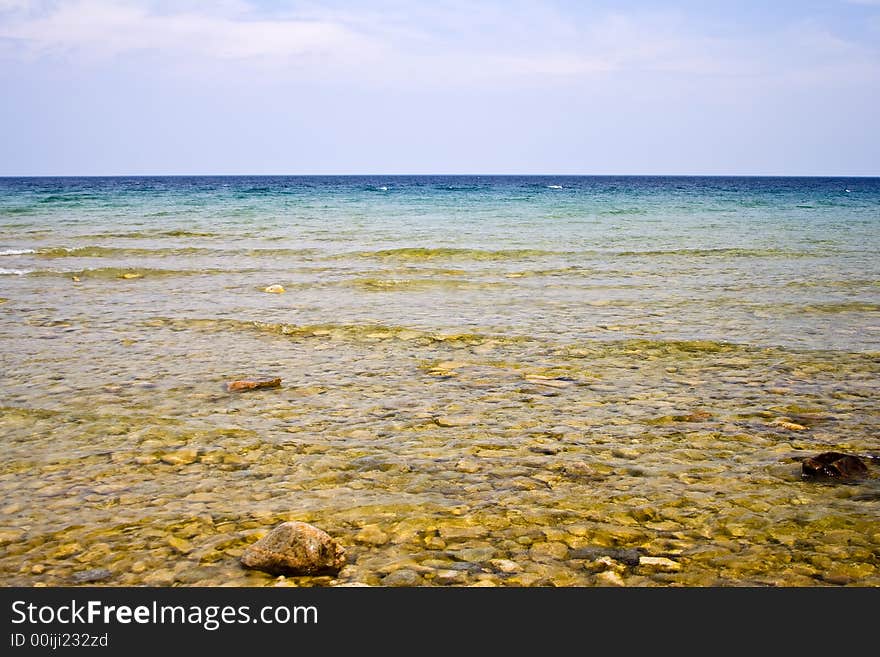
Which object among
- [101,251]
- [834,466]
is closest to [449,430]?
[834,466]

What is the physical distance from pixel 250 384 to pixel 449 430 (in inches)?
91.0

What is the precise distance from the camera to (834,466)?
200 inches

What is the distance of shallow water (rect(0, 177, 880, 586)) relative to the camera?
4113mm

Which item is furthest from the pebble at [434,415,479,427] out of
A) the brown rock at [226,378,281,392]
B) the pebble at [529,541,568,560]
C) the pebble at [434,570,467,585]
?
the pebble at [434,570,467,585]

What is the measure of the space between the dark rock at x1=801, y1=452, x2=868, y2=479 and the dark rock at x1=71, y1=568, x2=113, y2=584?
4.48 m

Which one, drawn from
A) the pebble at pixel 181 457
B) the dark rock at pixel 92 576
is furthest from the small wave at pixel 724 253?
the dark rock at pixel 92 576

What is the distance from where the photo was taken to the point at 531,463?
5.39 metres

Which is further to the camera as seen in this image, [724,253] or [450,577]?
[724,253]

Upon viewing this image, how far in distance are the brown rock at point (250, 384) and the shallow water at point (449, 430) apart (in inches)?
7.5

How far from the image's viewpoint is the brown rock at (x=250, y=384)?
23.9ft

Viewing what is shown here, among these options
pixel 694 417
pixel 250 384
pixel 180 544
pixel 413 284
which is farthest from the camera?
pixel 413 284

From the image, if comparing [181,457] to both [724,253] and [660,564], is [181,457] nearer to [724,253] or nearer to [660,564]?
[660,564]
